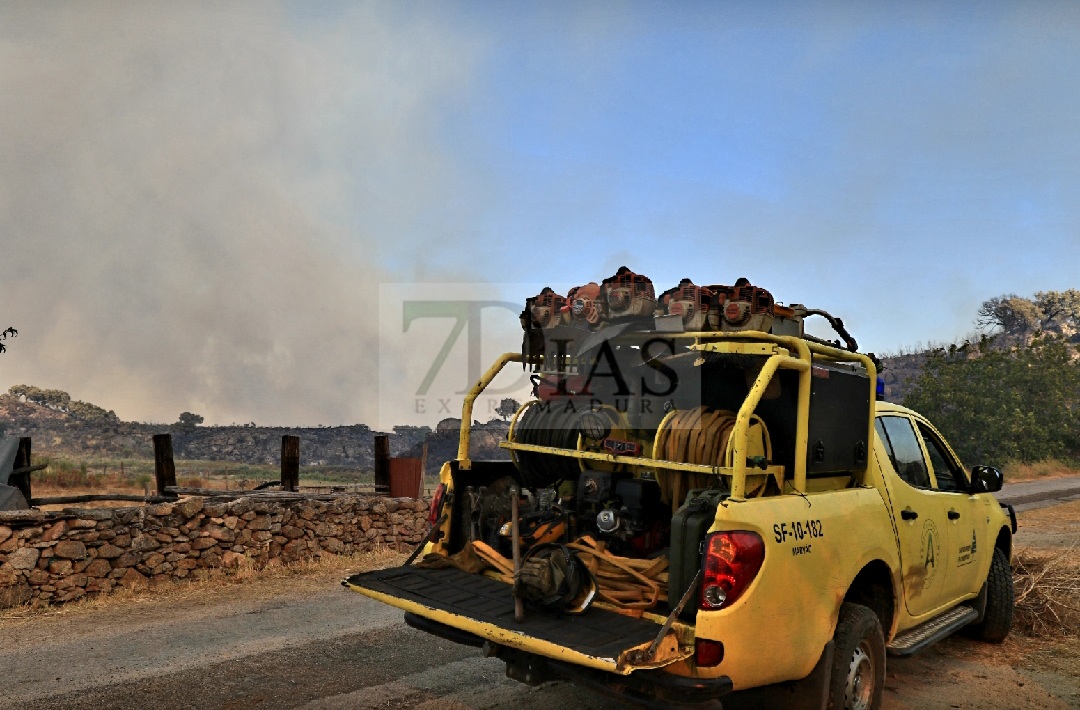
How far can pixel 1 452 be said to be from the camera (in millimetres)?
11023

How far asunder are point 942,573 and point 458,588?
3.32 metres

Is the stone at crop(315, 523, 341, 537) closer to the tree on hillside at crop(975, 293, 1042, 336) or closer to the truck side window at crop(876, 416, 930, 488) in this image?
the truck side window at crop(876, 416, 930, 488)

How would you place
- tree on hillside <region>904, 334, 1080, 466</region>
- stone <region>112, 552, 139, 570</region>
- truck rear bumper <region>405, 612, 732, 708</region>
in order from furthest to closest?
tree on hillside <region>904, 334, 1080, 466</region>
stone <region>112, 552, 139, 570</region>
truck rear bumper <region>405, 612, 732, 708</region>

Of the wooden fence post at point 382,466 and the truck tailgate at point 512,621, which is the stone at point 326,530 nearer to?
the wooden fence post at point 382,466

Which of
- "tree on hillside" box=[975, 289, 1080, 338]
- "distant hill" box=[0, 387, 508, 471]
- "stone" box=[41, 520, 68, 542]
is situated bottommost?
"distant hill" box=[0, 387, 508, 471]

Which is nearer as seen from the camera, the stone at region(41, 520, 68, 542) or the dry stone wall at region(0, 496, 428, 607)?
the dry stone wall at region(0, 496, 428, 607)

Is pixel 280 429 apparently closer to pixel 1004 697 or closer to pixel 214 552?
pixel 214 552

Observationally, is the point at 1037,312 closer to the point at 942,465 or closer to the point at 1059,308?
the point at 1059,308

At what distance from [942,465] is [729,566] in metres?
3.35

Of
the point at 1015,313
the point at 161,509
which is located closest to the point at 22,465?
the point at 161,509

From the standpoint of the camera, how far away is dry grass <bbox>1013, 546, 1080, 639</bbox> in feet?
22.3

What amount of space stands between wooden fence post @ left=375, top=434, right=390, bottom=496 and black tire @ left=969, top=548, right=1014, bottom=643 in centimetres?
959

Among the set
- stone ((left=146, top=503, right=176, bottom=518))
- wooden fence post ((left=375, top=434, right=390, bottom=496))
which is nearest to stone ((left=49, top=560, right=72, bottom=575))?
stone ((left=146, top=503, right=176, bottom=518))

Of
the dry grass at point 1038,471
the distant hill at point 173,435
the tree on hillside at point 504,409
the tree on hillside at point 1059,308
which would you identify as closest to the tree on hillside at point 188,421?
the distant hill at point 173,435
